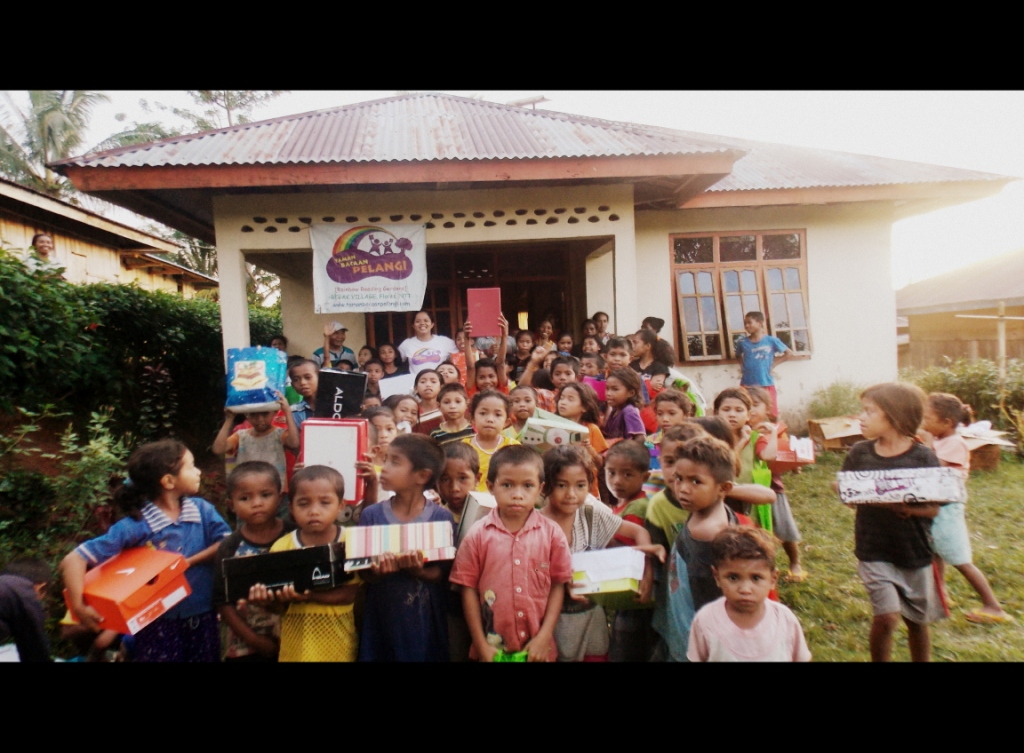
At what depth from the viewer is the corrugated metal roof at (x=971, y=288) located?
527 inches

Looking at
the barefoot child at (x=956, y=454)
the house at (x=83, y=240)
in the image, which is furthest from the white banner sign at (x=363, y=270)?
the barefoot child at (x=956, y=454)

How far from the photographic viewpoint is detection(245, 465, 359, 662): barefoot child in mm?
2115

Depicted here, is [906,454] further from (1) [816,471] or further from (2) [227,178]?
(2) [227,178]

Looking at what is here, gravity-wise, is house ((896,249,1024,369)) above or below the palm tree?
below

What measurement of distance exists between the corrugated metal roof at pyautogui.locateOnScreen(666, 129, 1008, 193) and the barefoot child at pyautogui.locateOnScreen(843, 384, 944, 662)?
501 centimetres

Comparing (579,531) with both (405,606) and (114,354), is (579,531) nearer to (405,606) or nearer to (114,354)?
(405,606)

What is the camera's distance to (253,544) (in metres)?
2.24

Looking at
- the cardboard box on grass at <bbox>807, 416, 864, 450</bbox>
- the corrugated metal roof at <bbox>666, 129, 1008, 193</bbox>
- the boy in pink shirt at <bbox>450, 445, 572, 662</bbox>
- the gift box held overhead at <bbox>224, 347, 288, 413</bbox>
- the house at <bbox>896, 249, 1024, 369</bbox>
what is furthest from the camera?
the house at <bbox>896, 249, 1024, 369</bbox>

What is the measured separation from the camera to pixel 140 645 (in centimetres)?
227

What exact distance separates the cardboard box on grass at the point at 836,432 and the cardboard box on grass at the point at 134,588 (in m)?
6.64

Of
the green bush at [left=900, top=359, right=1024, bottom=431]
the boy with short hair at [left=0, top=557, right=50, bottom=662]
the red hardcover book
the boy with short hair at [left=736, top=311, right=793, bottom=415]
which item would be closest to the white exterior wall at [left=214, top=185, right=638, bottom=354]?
the red hardcover book

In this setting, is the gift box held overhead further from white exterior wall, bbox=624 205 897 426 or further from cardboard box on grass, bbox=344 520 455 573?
white exterior wall, bbox=624 205 897 426

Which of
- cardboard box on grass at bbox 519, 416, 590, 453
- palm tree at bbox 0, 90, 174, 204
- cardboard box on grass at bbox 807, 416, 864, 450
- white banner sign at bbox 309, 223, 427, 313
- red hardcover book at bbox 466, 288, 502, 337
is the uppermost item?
palm tree at bbox 0, 90, 174, 204

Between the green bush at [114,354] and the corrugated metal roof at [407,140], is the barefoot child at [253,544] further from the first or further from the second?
the corrugated metal roof at [407,140]
